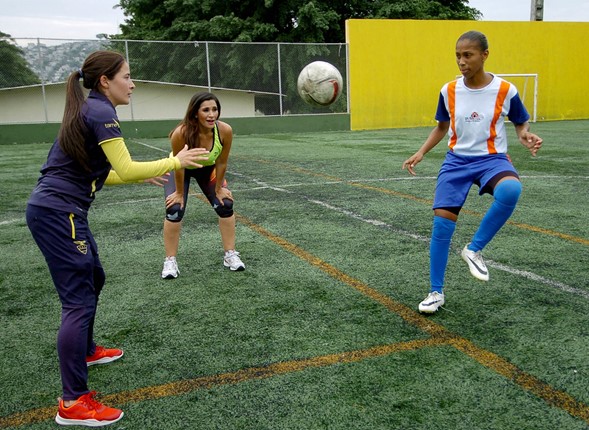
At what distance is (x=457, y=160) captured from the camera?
413cm

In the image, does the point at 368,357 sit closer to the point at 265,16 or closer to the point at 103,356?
the point at 103,356

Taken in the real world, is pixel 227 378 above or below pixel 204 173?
below

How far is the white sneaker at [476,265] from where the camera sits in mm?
4055

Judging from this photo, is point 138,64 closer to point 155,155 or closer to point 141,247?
point 155,155

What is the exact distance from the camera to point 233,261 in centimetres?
518

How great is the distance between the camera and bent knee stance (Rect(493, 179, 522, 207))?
3.84 metres

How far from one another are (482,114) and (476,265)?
3.25 feet

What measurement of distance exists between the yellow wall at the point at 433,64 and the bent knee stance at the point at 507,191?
65.0 ft

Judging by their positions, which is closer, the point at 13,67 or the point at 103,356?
the point at 103,356

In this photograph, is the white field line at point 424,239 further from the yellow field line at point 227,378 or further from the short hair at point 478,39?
the short hair at point 478,39

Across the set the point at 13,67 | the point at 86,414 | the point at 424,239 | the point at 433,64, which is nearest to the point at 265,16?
the point at 433,64

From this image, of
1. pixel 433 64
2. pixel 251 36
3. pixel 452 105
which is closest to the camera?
pixel 452 105

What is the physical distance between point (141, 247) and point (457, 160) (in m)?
3.27

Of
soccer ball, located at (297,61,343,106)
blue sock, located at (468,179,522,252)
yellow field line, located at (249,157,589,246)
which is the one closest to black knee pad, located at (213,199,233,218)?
blue sock, located at (468,179,522,252)
